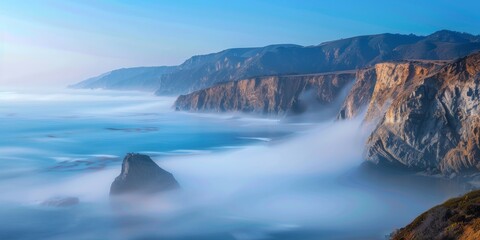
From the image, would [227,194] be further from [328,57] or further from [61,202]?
[328,57]

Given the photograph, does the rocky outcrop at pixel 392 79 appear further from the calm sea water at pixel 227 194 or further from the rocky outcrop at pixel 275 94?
the rocky outcrop at pixel 275 94

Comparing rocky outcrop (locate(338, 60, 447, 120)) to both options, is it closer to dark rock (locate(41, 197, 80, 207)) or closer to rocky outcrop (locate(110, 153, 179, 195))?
rocky outcrop (locate(110, 153, 179, 195))

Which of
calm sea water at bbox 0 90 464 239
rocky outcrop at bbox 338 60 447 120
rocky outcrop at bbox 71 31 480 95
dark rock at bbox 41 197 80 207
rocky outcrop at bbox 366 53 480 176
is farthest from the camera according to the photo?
rocky outcrop at bbox 71 31 480 95

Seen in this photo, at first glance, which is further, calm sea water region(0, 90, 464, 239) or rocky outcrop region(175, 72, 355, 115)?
rocky outcrop region(175, 72, 355, 115)

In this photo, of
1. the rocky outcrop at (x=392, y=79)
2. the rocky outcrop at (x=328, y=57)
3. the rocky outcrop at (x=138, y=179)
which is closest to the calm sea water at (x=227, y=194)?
the rocky outcrop at (x=138, y=179)

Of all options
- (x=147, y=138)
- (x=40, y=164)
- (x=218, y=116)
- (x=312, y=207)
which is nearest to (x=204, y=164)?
(x=40, y=164)

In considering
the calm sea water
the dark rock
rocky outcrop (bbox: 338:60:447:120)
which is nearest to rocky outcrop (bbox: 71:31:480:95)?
the calm sea water

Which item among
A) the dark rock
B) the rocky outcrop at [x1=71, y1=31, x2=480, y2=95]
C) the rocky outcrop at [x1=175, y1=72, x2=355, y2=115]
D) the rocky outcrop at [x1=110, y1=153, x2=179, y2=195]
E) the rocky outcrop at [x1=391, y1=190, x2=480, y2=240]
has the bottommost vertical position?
the dark rock
